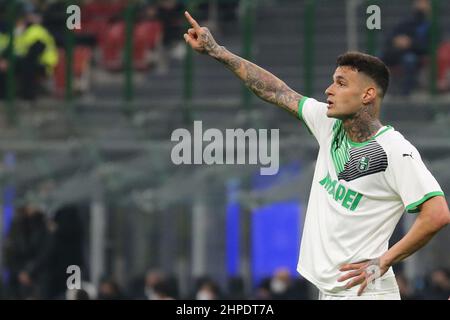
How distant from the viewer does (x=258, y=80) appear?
22.9 feet

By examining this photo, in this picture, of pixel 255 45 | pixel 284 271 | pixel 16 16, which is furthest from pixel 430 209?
pixel 16 16

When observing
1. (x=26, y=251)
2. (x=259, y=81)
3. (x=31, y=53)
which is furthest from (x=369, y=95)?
(x=31, y=53)

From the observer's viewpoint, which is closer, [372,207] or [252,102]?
[372,207]

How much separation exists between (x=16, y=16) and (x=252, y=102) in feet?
10.2

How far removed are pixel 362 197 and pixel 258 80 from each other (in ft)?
3.68

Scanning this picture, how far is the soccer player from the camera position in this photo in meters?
5.98

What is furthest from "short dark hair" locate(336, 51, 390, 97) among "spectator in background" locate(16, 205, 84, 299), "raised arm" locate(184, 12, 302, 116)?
"spectator in background" locate(16, 205, 84, 299)

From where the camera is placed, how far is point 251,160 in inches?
512

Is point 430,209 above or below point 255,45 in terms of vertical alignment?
below

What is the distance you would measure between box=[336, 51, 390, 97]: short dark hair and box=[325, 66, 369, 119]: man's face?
36 mm
